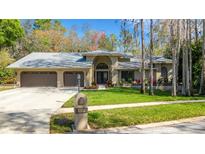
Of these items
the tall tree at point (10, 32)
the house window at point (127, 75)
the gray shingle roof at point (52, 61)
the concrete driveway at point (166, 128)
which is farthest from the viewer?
the tall tree at point (10, 32)

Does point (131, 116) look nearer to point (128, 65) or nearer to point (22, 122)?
point (22, 122)

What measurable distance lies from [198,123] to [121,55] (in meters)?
17.7

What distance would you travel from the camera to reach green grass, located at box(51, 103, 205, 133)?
8.46 m

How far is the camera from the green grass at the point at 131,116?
8.46m

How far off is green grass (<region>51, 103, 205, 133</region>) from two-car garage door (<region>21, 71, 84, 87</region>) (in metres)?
15.1

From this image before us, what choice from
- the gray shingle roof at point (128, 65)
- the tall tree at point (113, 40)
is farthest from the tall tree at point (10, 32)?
the gray shingle roof at point (128, 65)

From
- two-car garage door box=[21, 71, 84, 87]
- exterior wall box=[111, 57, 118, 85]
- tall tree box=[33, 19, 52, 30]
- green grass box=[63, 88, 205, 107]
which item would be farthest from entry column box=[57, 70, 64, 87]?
tall tree box=[33, 19, 52, 30]

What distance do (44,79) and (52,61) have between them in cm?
201

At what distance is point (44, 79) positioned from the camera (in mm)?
25359

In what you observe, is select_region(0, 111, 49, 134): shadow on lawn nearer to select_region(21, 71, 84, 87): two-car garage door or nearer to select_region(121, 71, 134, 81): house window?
select_region(21, 71, 84, 87): two-car garage door

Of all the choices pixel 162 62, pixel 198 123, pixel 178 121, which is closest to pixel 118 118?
pixel 178 121

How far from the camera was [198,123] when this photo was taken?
28.6 feet

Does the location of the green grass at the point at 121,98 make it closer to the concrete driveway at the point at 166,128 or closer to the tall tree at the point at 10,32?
the concrete driveway at the point at 166,128
